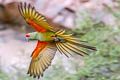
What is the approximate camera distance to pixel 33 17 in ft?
4.74

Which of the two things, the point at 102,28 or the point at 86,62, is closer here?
the point at 86,62

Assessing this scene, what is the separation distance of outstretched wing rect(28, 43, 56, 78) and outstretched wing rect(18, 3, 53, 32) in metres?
0.19

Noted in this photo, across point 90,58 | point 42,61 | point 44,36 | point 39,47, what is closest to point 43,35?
point 44,36

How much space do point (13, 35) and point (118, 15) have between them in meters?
2.35

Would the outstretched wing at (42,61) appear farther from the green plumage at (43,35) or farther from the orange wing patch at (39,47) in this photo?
the green plumage at (43,35)

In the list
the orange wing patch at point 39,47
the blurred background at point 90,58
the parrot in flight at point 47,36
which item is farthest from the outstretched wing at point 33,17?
the blurred background at point 90,58

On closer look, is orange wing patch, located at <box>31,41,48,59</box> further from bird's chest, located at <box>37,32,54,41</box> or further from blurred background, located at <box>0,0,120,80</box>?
blurred background, located at <box>0,0,120,80</box>

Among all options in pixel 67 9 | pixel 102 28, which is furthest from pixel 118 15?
pixel 67 9

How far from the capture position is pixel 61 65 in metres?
3.03

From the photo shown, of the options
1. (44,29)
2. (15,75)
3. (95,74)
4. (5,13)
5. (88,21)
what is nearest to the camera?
(44,29)

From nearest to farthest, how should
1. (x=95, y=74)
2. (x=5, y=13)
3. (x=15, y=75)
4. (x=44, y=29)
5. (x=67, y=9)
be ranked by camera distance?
(x=44, y=29) < (x=95, y=74) < (x=15, y=75) < (x=67, y=9) < (x=5, y=13)

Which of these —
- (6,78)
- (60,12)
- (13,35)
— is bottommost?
(6,78)

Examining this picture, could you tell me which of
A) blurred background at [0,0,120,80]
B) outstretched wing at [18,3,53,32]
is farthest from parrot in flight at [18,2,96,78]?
blurred background at [0,0,120,80]

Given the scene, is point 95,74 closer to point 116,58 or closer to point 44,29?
point 116,58
